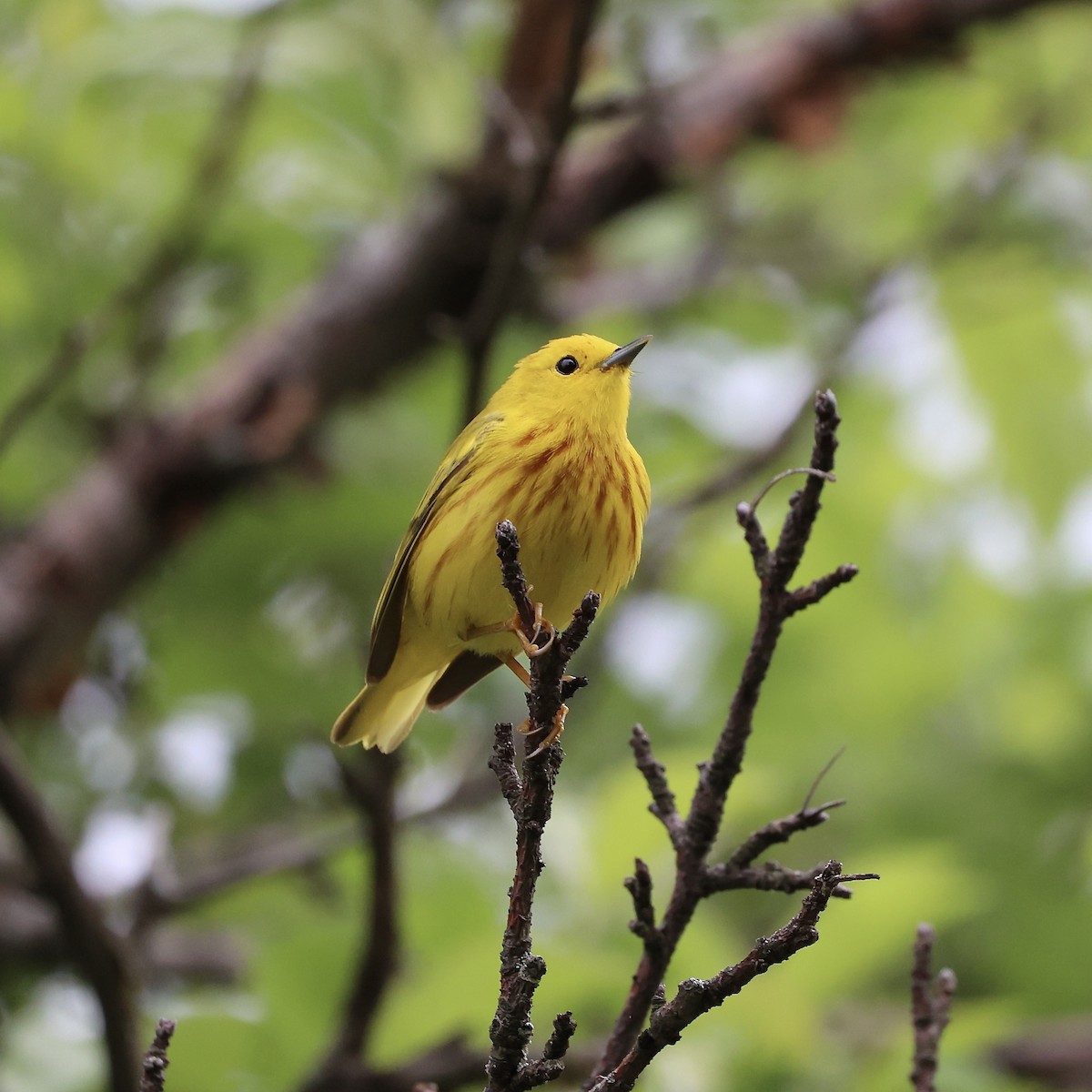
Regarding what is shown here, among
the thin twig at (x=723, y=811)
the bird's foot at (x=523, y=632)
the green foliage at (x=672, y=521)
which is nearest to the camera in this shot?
the thin twig at (x=723, y=811)

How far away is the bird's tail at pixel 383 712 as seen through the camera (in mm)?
3787

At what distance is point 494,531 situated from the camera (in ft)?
10.5

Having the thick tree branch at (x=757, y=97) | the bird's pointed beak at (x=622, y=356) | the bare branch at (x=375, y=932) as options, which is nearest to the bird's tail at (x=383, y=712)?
the bare branch at (x=375, y=932)

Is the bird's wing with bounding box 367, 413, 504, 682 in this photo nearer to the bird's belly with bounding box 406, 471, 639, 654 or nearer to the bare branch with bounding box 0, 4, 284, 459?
the bird's belly with bounding box 406, 471, 639, 654

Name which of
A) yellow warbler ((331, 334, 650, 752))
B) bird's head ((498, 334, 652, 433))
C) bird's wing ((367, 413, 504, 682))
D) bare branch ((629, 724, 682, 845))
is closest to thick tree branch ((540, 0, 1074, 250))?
bird's head ((498, 334, 652, 433))

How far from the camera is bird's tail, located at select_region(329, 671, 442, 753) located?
3787 millimetres

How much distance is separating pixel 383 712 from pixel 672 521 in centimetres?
183

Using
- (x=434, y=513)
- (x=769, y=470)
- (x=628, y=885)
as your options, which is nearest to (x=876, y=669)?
(x=769, y=470)

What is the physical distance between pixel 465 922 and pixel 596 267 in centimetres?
323

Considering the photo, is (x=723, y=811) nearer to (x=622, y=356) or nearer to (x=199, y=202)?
(x=622, y=356)

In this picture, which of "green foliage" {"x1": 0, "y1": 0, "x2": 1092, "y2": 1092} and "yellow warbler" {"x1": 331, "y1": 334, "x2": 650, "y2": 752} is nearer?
"yellow warbler" {"x1": 331, "y1": 334, "x2": 650, "y2": 752}

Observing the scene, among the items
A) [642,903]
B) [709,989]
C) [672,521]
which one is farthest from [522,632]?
[672,521]

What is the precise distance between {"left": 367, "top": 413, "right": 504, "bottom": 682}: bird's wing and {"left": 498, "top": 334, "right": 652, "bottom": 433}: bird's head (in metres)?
0.22

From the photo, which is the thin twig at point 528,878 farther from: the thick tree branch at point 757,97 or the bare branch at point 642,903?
the thick tree branch at point 757,97
